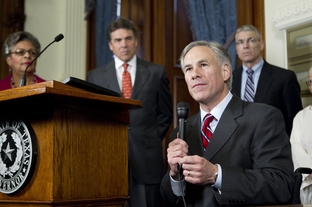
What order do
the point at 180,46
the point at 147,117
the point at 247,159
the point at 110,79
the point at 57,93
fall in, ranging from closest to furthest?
the point at 57,93 < the point at 247,159 < the point at 147,117 < the point at 110,79 < the point at 180,46

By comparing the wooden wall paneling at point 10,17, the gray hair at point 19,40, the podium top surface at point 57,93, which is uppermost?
the wooden wall paneling at point 10,17

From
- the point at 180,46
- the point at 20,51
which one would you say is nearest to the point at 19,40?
the point at 20,51

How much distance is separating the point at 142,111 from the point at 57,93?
74.9 inches

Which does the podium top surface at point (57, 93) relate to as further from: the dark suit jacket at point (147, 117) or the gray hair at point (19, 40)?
the gray hair at point (19, 40)

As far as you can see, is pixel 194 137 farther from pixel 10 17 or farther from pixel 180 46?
pixel 10 17

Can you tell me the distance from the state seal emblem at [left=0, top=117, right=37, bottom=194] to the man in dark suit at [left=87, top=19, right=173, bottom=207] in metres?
1.50

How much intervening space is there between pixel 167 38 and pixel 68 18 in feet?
3.94

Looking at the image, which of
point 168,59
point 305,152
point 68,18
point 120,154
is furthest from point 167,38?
point 120,154

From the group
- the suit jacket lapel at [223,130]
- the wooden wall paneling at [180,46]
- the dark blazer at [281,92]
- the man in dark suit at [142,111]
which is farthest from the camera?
the wooden wall paneling at [180,46]

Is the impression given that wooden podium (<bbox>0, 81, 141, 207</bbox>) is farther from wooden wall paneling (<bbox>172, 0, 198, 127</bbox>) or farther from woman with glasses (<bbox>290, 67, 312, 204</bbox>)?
wooden wall paneling (<bbox>172, 0, 198, 127</bbox>)

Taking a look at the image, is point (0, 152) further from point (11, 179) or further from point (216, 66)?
point (216, 66)

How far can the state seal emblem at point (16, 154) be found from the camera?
1.61 m

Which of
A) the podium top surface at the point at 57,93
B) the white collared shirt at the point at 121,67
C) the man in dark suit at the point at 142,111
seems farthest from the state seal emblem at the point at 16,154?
the white collared shirt at the point at 121,67

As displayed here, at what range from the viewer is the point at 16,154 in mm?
1679
